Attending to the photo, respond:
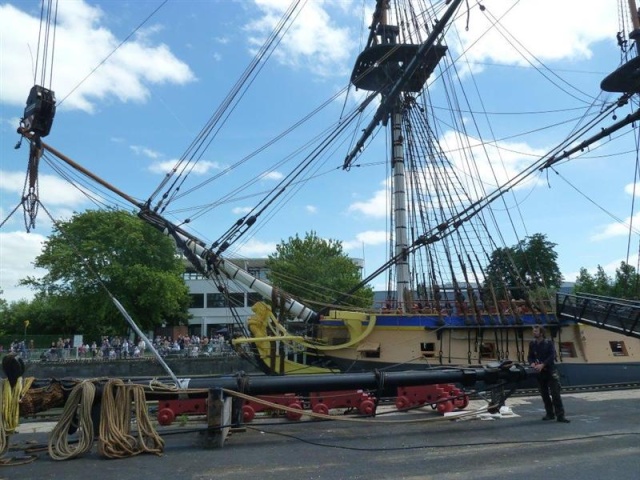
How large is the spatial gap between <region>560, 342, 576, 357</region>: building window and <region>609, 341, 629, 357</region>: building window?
1109 millimetres

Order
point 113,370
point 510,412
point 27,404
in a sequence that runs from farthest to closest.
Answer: point 113,370 < point 510,412 < point 27,404

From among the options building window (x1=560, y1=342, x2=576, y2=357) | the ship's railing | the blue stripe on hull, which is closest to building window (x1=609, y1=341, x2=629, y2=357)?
building window (x1=560, y1=342, x2=576, y2=357)

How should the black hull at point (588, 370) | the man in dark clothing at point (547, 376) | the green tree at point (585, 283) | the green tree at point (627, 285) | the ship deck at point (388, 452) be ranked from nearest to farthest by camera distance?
1. the ship deck at point (388, 452)
2. the man in dark clothing at point (547, 376)
3. the black hull at point (588, 370)
4. the green tree at point (627, 285)
5. the green tree at point (585, 283)

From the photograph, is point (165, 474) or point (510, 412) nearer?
point (165, 474)

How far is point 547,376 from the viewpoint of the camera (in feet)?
27.4

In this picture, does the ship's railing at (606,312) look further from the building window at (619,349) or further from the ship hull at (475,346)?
the building window at (619,349)

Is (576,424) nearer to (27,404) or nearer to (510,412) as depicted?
(510,412)

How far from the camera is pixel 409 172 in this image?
21828 mm

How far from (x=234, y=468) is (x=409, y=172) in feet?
58.5

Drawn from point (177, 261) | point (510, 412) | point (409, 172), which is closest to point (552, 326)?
point (510, 412)

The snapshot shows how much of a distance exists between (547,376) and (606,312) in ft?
16.4

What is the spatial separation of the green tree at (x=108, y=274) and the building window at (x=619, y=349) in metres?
29.3

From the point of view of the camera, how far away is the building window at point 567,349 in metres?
14.9

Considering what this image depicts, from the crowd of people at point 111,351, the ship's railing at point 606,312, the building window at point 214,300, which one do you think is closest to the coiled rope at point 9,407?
the ship's railing at point 606,312
